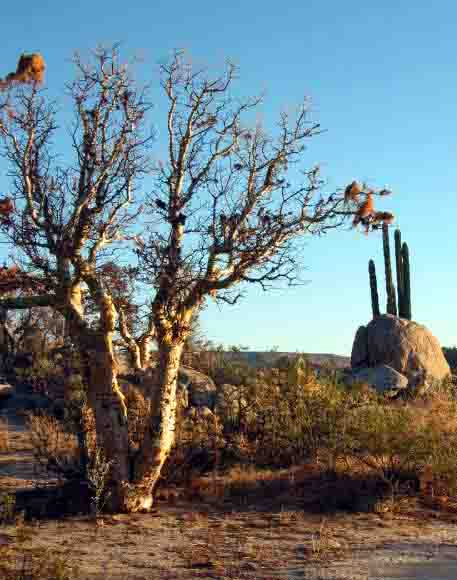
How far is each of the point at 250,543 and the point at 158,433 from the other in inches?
77.8

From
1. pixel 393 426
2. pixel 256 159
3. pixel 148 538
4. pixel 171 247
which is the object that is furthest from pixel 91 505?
pixel 256 159

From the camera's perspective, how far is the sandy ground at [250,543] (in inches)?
279

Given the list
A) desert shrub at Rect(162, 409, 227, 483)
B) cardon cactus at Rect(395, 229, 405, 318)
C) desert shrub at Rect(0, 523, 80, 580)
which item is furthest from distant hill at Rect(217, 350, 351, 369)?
desert shrub at Rect(0, 523, 80, 580)

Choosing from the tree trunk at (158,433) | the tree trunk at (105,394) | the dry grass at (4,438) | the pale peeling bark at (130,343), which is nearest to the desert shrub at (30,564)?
the tree trunk at (105,394)

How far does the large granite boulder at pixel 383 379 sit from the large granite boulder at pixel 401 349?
89 centimetres

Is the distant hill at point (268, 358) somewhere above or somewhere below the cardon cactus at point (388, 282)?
below

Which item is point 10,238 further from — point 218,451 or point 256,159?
point 218,451

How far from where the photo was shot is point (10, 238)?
941 centimetres

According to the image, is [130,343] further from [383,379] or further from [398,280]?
[398,280]

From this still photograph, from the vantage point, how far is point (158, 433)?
373 inches

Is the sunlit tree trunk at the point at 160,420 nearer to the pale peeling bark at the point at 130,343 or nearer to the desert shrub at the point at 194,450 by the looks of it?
the pale peeling bark at the point at 130,343

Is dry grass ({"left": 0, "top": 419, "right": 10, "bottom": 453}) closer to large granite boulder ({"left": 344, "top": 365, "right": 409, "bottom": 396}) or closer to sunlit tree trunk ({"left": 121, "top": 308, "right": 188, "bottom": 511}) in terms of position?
sunlit tree trunk ({"left": 121, "top": 308, "right": 188, "bottom": 511})

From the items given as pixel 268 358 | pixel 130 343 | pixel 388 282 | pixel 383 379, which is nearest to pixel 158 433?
pixel 130 343

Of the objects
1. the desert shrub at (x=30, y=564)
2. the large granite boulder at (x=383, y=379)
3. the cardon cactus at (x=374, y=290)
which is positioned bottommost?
the desert shrub at (x=30, y=564)
